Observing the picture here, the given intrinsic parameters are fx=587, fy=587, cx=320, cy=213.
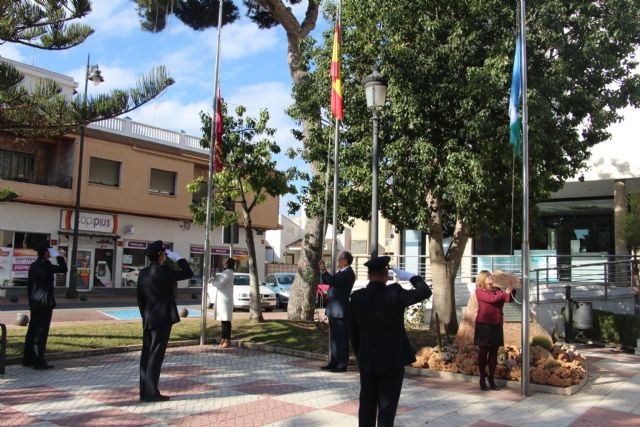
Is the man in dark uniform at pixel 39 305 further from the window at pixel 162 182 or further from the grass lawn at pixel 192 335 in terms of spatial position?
the window at pixel 162 182

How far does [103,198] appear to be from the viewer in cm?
2861

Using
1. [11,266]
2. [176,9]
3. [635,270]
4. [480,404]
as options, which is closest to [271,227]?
[11,266]

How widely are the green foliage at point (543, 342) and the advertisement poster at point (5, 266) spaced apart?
23128 millimetres

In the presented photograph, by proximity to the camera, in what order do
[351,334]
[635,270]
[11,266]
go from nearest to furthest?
[351,334]
[635,270]
[11,266]

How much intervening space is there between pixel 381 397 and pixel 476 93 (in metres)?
7.04

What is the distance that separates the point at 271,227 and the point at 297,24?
22.8 metres

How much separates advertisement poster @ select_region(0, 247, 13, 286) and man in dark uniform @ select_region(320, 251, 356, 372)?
2077 centimetres

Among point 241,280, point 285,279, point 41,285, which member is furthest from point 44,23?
point 285,279

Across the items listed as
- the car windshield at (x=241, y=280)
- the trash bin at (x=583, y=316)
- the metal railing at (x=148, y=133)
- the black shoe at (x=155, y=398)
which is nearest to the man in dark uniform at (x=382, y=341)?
the black shoe at (x=155, y=398)

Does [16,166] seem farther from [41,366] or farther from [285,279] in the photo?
[41,366]

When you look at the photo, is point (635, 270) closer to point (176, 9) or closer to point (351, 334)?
point (351, 334)

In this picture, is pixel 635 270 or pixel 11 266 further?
pixel 11 266

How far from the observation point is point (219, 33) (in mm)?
12773

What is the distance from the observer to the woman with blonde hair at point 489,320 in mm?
7676
